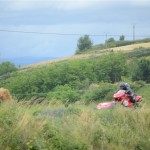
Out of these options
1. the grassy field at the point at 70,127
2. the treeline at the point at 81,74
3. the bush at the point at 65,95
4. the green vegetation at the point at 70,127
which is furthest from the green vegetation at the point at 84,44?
the grassy field at the point at 70,127

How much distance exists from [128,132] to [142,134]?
0.59m

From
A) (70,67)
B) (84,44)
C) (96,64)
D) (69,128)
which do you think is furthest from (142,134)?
(84,44)

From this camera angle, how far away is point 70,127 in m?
12.2

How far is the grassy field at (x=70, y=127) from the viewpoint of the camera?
10.7 metres

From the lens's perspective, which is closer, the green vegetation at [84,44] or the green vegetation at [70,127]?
the green vegetation at [70,127]

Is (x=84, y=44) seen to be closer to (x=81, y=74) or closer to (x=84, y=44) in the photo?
(x=84, y=44)

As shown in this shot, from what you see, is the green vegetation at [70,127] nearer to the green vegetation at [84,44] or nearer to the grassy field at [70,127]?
the grassy field at [70,127]

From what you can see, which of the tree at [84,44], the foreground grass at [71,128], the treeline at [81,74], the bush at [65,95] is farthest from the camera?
the tree at [84,44]

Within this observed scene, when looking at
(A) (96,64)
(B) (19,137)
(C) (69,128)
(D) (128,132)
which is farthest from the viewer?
(A) (96,64)

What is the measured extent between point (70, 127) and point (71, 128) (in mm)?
65

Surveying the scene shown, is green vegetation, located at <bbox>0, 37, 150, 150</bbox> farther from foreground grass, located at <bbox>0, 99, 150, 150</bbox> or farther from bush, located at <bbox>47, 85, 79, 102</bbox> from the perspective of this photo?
bush, located at <bbox>47, 85, 79, 102</bbox>

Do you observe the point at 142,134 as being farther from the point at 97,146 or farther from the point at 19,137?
the point at 19,137

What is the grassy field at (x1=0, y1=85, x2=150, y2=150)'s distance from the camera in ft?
35.2

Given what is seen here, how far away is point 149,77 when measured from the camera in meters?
72.0
